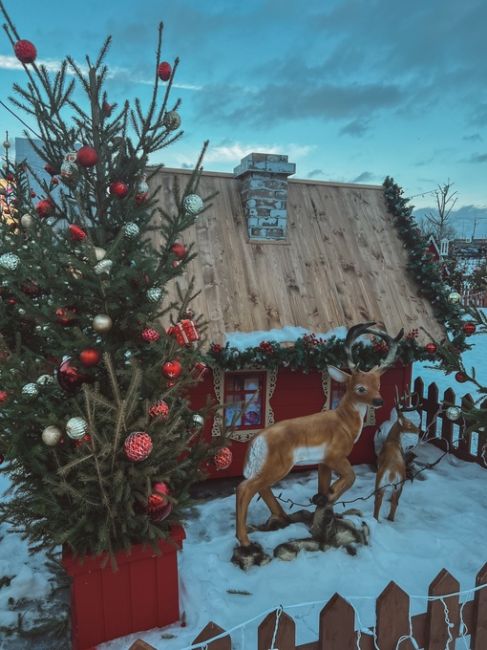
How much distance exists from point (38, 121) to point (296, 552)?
184 inches

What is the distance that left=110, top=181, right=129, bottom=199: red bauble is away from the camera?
12.0 ft

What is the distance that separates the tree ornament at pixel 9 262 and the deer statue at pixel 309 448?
2881mm

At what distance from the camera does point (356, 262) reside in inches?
309

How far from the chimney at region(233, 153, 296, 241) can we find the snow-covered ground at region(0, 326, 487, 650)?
13.6ft

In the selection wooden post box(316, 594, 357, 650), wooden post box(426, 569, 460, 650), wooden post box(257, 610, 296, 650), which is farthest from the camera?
wooden post box(426, 569, 460, 650)

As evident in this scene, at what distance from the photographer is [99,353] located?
11.2 ft

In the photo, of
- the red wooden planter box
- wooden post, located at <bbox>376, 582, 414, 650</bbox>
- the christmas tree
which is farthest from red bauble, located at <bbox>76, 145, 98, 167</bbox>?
wooden post, located at <bbox>376, 582, 414, 650</bbox>

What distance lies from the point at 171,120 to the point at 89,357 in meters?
2.09

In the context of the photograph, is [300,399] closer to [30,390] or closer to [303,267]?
[303,267]

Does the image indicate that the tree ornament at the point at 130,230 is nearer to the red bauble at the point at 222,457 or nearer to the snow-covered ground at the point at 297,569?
the red bauble at the point at 222,457

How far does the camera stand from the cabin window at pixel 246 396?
6867mm

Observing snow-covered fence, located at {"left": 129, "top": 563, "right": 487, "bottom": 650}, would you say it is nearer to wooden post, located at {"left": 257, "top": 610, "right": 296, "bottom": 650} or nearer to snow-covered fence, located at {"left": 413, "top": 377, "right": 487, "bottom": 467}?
wooden post, located at {"left": 257, "top": 610, "right": 296, "bottom": 650}

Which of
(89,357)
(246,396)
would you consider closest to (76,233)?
(89,357)

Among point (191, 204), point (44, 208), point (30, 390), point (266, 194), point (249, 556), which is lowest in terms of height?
point (249, 556)
